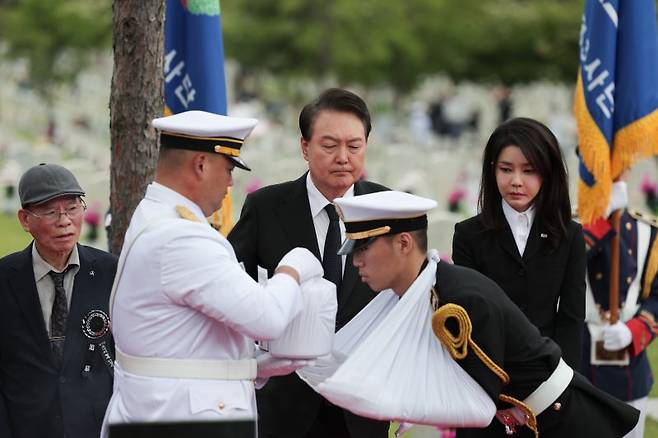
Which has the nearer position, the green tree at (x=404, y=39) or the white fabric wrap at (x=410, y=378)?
the white fabric wrap at (x=410, y=378)

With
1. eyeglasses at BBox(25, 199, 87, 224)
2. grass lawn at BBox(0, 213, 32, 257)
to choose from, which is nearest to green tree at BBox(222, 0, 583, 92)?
grass lawn at BBox(0, 213, 32, 257)

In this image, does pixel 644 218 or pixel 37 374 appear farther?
pixel 644 218

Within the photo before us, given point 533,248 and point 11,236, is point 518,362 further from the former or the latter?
point 11,236

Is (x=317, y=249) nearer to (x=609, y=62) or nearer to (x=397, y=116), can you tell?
(x=609, y=62)

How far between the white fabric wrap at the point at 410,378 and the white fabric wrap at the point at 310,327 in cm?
12

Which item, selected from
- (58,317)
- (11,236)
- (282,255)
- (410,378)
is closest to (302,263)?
(410,378)

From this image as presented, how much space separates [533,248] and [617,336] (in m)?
1.49

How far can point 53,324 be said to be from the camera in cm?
481

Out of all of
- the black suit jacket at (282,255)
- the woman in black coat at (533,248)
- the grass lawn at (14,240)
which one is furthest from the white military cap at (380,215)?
the grass lawn at (14,240)

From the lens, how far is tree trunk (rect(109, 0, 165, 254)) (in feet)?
20.5

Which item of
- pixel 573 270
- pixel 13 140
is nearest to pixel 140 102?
pixel 573 270

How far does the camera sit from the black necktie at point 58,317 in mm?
4781

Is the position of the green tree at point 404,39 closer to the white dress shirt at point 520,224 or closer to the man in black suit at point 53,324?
the white dress shirt at point 520,224

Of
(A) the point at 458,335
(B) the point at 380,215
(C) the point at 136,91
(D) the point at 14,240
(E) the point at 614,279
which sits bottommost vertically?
(D) the point at 14,240
